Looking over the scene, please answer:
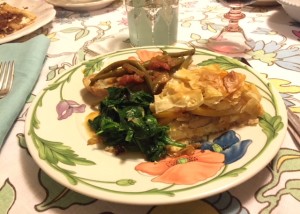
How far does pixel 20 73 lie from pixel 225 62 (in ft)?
1.79

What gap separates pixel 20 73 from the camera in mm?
985

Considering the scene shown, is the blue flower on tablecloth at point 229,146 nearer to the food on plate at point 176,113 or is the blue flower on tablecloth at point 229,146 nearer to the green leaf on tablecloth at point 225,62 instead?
the food on plate at point 176,113

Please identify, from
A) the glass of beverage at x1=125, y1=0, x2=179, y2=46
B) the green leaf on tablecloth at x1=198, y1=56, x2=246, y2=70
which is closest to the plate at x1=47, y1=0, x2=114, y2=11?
the glass of beverage at x1=125, y1=0, x2=179, y2=46

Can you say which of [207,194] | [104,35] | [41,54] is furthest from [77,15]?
[207,194]

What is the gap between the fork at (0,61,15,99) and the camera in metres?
0.91

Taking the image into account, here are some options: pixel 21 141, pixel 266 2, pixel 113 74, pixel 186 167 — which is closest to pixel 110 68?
pixel 113 74

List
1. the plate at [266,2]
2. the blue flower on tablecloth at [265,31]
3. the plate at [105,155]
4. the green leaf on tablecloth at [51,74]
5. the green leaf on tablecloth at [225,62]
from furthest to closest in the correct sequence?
the plate at [266,2]
the blue flower on tablecloth at [265,31]
the green leaf on tablecloth at [51,74]
the green leaf on tablecloth at [225,62]
the plate at [105,155]

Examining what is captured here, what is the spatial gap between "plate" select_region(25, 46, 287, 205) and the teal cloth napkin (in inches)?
3.2

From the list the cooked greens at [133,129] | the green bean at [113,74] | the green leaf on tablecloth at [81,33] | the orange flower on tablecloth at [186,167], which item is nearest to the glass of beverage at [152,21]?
the green leaf on tablecloth at [81,33]

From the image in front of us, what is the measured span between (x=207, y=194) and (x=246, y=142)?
173mm

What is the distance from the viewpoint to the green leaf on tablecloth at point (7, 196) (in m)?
0.63

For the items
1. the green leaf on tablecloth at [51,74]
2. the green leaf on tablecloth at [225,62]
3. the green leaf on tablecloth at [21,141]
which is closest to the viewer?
the green leaf on tablecloth at [21,141]

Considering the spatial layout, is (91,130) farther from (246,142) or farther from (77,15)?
(77,15)

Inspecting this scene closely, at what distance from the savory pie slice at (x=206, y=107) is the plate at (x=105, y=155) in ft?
0.10
